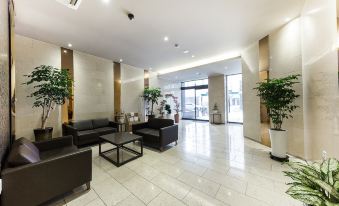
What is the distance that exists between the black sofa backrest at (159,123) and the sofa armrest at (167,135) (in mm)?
288

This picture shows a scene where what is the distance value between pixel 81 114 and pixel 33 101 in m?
1.35

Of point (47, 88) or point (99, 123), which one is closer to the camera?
point (47, 88)

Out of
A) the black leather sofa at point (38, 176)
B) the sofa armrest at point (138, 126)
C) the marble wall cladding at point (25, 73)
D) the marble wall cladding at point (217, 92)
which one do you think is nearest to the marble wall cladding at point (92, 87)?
the marble wall cladding at point (25, 73)

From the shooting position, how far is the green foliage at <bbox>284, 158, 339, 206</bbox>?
747 mm

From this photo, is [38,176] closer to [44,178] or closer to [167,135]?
[44,178]

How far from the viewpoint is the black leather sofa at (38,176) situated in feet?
5.06

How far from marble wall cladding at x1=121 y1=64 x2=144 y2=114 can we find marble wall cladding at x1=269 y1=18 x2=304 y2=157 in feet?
18.6

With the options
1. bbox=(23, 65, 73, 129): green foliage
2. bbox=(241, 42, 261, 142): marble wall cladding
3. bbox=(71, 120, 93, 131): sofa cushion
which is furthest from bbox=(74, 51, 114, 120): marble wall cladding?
bbox=(241, 42, 261, 142): marble wall cladding

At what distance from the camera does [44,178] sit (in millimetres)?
1766

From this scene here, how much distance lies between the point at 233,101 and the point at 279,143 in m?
5.61

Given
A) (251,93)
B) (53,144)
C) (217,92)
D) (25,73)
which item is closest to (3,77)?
(53,144)

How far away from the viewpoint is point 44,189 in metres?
1.76

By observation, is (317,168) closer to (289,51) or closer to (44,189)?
(44,189)

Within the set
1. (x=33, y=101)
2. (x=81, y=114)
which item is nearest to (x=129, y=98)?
(x=81, y=114)
